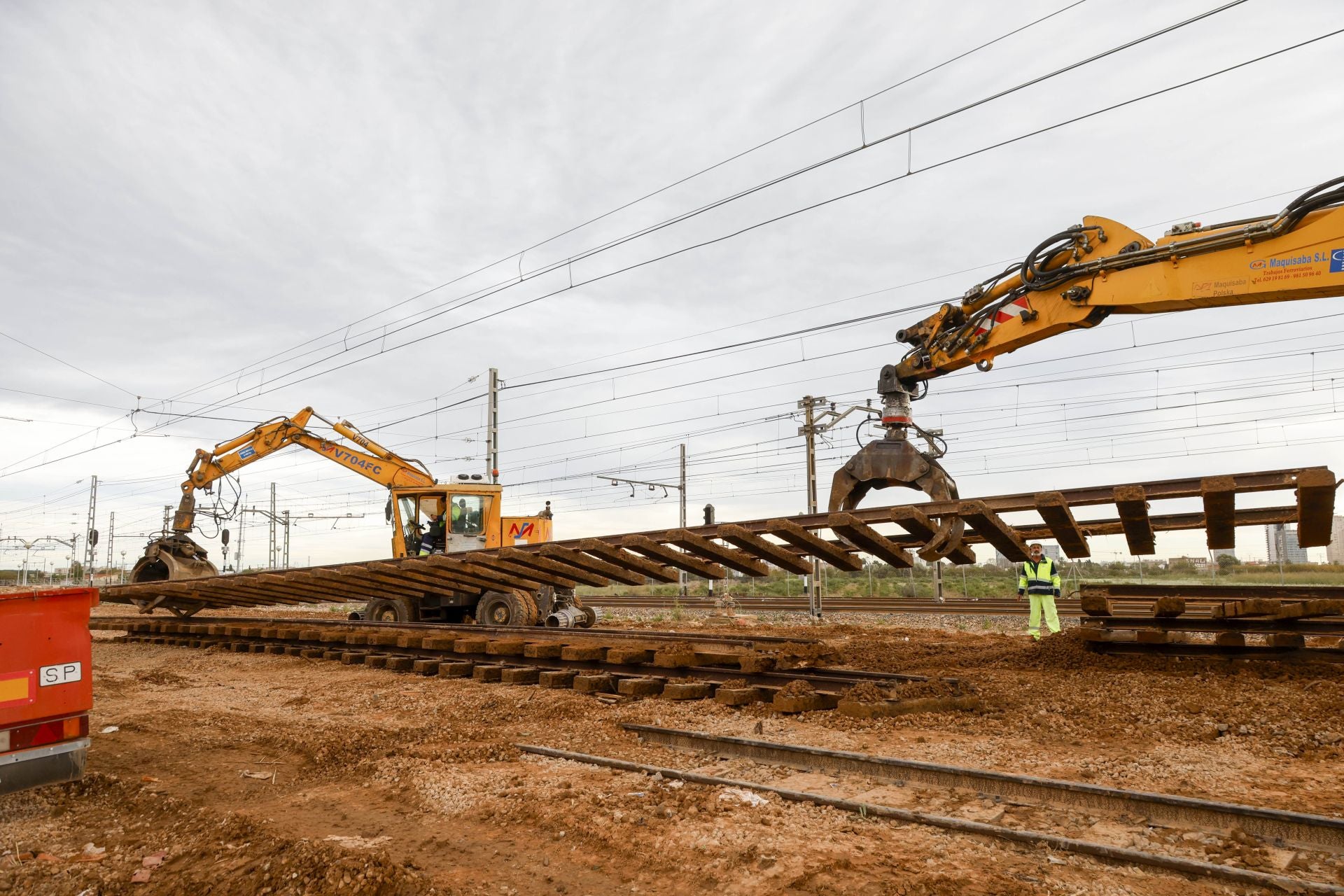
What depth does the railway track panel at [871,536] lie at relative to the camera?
264 inches

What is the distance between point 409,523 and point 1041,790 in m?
14.6

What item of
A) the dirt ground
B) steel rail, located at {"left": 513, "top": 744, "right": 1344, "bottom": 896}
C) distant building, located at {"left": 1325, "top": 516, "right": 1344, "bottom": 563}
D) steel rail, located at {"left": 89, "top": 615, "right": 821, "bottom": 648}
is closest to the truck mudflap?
the dirt ground

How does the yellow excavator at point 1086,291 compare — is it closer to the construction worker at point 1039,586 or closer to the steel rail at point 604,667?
the steel rail at point 604,667

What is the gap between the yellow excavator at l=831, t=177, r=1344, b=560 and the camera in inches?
231

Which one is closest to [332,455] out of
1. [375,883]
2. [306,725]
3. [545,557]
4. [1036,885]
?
[545,557]

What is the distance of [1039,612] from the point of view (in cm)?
1315

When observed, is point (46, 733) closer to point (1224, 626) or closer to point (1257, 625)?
point (1224, 626)

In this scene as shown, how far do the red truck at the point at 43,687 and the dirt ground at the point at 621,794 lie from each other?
1.33 ft

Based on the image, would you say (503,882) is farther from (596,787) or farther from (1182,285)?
(1182,285)

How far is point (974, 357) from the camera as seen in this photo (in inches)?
301

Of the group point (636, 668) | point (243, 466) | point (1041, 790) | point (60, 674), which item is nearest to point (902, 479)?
point (1041, 790)

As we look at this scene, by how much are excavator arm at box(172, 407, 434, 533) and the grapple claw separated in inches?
469

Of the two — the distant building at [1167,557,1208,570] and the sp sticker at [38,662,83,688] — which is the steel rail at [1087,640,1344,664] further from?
the distant building at [1167,557,1208,570]

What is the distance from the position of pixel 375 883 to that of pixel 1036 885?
2.91 meters
